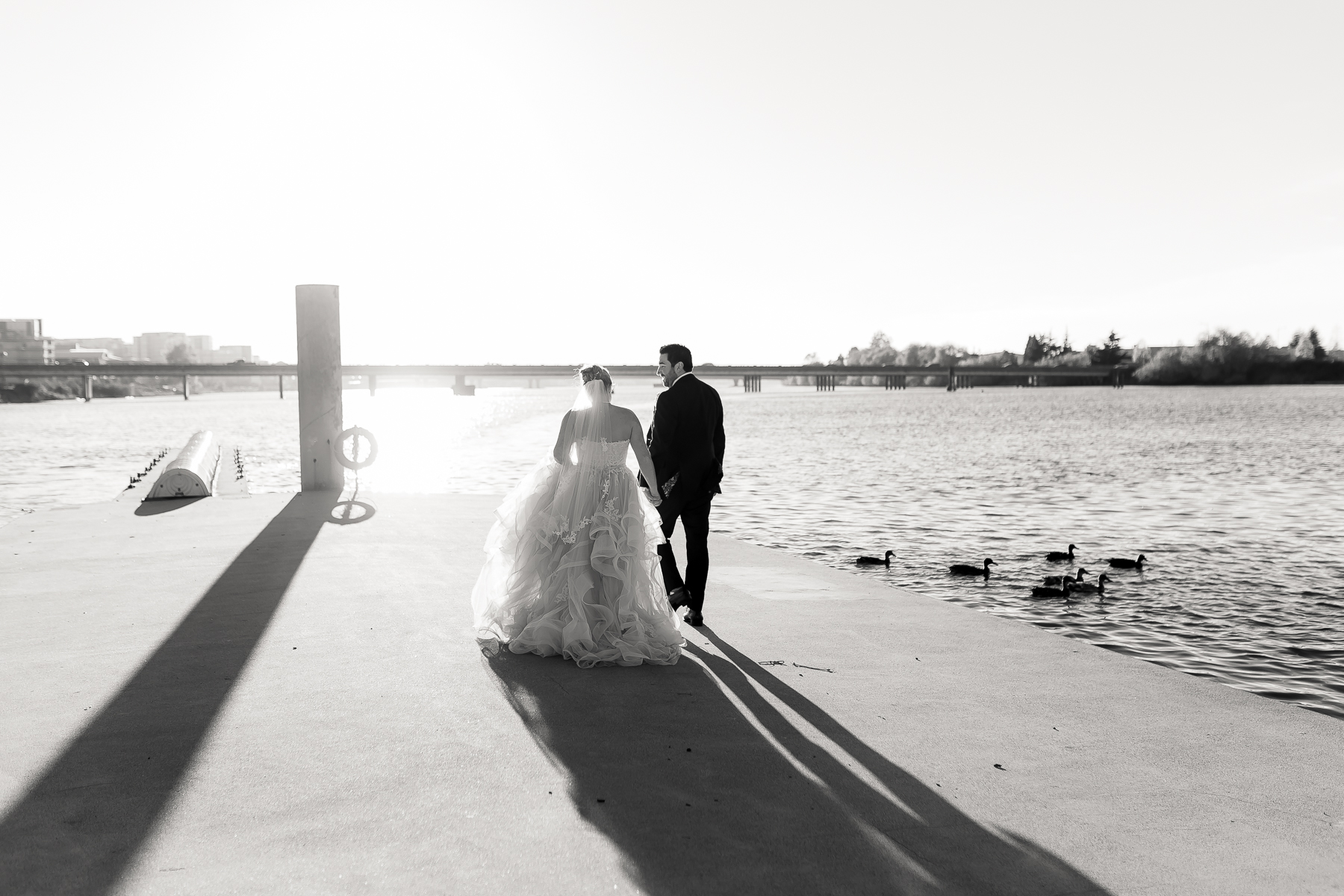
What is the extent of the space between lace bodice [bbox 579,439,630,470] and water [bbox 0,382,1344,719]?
17.4 ft

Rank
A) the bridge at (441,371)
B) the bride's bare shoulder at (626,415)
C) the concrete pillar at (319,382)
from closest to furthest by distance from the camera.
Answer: the bride's bare shoulder at (626,415)
the concrete pillar at (319,382)
the bridge at (441,371)

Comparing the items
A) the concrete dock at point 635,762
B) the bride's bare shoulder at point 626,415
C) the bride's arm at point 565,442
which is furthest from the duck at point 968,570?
the bride's arm at point 565,442

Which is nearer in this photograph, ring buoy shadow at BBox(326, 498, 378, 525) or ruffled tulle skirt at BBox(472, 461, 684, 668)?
ruffled tulle skirt at BBox(472, 461, 684, 668)

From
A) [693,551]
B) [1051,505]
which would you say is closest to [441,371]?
[1051,505]

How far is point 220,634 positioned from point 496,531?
2.16m

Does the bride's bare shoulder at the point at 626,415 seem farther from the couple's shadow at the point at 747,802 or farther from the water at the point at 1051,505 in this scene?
the water at the point at 1051,505

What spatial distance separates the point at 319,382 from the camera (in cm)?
1652

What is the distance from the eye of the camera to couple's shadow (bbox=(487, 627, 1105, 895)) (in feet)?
11.9

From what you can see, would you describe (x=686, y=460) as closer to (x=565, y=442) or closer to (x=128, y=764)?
(x=565, y=442)

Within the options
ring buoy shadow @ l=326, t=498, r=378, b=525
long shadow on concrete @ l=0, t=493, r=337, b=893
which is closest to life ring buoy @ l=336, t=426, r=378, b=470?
ring buoy shadow @ l=326, t=498, r=378, b=525

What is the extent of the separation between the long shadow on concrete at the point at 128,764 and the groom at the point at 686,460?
3.12 metres

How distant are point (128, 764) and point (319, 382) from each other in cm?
1258

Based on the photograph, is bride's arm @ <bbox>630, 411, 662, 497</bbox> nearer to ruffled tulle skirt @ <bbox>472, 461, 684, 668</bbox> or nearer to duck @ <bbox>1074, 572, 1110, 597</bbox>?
ruffled tulle skirt @ <bbox>472, 461, 684, 668</bbox>

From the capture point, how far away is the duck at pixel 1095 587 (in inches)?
451
